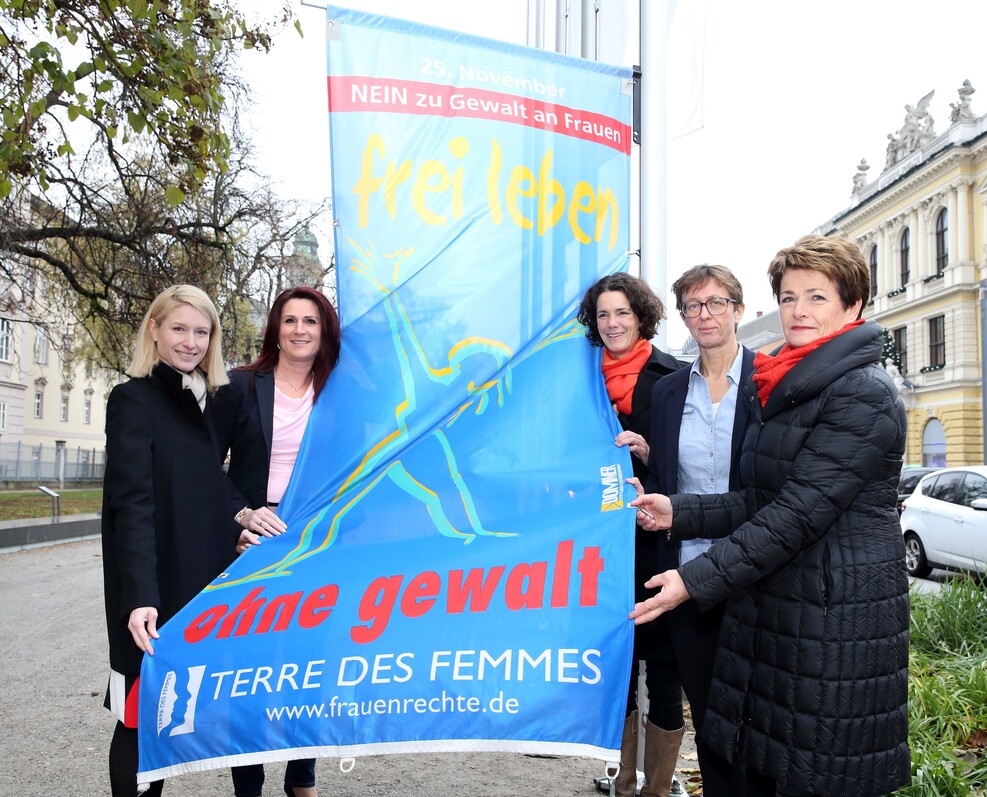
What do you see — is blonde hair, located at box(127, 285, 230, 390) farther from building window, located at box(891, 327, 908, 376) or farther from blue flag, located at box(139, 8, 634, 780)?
building window, located at box(891, 327, 908, 376)

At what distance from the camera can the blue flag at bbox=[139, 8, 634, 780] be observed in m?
2.60

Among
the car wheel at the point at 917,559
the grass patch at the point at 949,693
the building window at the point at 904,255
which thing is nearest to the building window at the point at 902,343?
the building window at the point at 904,255

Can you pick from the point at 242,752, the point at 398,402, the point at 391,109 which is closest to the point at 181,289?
the point at 398,402

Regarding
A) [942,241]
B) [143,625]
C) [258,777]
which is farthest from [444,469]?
[942,241]

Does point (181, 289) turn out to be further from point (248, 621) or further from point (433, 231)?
point (248, 621)

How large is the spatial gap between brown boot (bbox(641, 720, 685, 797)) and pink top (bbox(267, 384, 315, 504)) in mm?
1855

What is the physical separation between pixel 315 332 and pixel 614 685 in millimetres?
1681

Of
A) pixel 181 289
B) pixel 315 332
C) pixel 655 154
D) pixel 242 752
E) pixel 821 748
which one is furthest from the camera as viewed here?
pixel 655 154

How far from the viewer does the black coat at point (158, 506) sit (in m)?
Answer: 2.86

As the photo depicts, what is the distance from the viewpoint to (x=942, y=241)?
1649 inches

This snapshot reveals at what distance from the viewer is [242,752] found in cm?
259

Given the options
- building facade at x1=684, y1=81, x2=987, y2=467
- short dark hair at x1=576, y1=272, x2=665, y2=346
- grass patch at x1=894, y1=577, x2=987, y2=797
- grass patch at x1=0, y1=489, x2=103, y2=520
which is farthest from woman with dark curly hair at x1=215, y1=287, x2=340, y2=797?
building facade at x1=684, y1=81, x2=987, y2=467

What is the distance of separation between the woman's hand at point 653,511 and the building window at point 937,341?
4247cm

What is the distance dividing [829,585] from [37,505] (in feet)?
82.0
